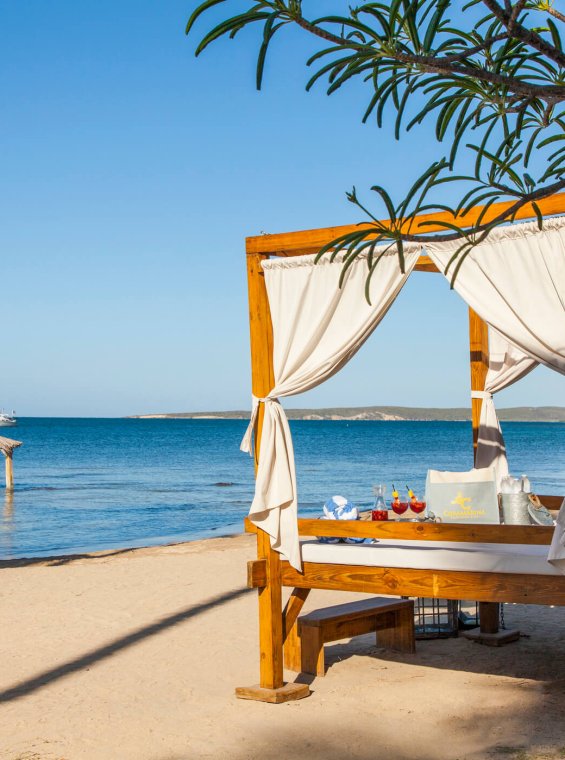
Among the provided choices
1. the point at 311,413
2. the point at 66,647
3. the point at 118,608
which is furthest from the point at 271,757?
the point at 311,413

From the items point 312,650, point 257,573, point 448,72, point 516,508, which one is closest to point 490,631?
point 516,508

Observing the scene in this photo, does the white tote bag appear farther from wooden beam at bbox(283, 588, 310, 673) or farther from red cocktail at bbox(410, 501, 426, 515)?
wooden beam at bbox(283, 588, 310, 673)

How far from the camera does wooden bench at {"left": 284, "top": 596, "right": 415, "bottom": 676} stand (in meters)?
5.06

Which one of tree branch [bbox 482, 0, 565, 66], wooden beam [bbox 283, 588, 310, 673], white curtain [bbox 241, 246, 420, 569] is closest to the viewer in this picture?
tree branch [bbox 482, 0, 565, 66]

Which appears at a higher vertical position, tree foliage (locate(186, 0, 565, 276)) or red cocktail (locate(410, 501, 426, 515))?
tree foliage (locate(186, 0, 565, 276))

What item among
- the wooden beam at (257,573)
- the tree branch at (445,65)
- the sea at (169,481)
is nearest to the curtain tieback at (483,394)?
the wooden beam at (257,573)

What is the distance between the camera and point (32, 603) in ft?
25.3

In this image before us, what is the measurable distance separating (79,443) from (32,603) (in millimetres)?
47061

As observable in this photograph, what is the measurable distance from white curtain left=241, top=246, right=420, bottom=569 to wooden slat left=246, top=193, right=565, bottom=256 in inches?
3.4

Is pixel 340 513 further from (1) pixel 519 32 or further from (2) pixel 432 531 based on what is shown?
(1) pixel 519 32

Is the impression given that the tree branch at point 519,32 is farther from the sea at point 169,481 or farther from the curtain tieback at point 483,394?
the sea at point 169,481

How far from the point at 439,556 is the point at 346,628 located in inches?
44.1

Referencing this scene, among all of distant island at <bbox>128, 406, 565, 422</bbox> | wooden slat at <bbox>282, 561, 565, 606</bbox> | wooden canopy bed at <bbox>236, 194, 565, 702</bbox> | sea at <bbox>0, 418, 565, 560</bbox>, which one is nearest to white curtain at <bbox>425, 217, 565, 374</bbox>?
wooden canopy bed at <bbox>236, 194, 565, 702</bbox>

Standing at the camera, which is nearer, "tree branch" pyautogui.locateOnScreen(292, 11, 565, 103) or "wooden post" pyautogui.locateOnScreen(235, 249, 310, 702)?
"tree branch" pyautogui.locateOnScreen(292, 11, 565, 103)
